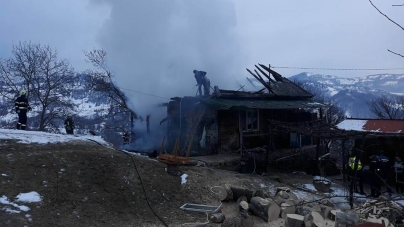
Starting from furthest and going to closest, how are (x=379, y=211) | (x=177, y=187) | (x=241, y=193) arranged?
(x=177, y=187) < (x=241, y=193) < (x=379, y=211)

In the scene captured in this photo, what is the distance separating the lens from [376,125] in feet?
58.1

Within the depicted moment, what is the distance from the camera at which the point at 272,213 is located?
9.40 m

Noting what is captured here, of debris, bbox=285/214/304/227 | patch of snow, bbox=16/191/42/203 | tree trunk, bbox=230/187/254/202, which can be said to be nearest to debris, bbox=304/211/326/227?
debris, bbox=285/214/304/227

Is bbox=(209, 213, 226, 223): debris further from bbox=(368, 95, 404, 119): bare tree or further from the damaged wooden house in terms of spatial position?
bbox=(368, 95, 404, 119): bare tree

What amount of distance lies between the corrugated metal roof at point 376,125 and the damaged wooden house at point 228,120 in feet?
7.59

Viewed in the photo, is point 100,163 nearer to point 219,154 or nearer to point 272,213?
point 272,213

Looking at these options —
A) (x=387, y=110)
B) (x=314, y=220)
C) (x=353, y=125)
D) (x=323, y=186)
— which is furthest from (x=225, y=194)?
(x=387, y=110)

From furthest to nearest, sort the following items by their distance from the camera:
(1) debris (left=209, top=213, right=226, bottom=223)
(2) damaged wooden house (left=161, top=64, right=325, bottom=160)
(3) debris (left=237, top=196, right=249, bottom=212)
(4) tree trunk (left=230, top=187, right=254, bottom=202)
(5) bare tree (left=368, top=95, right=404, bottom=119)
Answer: (5) bare tree (left=368, top=95, right=404, bottom=119), (2) damaged wooden house (left=161, top=64, right=325, bottom=160), (4) tree trunk (left=230, top=187, right=254, bottom=202), (3) debris (left=237, top=196, right=249, bottom=212), (1) debris (left=209, top=213, right=226, bottom=223)

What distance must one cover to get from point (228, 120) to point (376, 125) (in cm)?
780

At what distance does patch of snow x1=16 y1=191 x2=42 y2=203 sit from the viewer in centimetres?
841

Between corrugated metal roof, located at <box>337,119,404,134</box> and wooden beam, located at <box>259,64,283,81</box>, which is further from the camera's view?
wooden beam, located at <box>259,64,283,81</box>

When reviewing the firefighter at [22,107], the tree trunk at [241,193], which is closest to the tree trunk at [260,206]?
the tree trunk at [241,193]

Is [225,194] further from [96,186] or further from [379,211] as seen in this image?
[379,211]

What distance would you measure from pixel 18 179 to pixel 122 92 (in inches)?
737
